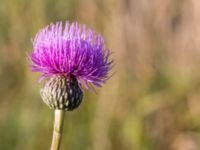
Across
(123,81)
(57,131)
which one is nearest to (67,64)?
(57,131)

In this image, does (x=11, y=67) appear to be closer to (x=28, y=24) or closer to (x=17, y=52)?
(x=17, y=52)

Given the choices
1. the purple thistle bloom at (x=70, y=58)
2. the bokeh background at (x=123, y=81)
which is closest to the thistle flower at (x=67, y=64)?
the purple thistle bloom at (x=70, y=58)

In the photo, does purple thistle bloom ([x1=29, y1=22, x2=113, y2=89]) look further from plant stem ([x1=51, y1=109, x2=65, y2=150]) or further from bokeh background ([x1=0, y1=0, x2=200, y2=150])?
bokeh background ([x1=0, y1=0, x2=200, y2=150])

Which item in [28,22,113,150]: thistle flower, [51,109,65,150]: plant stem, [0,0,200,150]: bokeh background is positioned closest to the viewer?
[51,109,65,150]: plant stem

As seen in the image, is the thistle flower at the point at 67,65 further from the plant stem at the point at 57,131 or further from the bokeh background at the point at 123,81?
the bokeh background at the point at 123,81

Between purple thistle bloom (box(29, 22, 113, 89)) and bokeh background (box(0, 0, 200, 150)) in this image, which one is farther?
bokeh background (box(0, 0, 200, 150))

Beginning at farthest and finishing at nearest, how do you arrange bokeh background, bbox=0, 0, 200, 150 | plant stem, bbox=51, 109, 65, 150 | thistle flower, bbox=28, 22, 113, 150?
bokeh background, bbox=0, 0, 200, 150, thistle flower, bbox=28, 22, 113, 150, plant stem, bbox=51, 109, 65, 150

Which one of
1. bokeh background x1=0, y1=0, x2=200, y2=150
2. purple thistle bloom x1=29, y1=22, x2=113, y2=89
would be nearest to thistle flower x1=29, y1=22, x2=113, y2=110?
purple thistle bloom x1=29, y1=22, x2=113, y2=89
